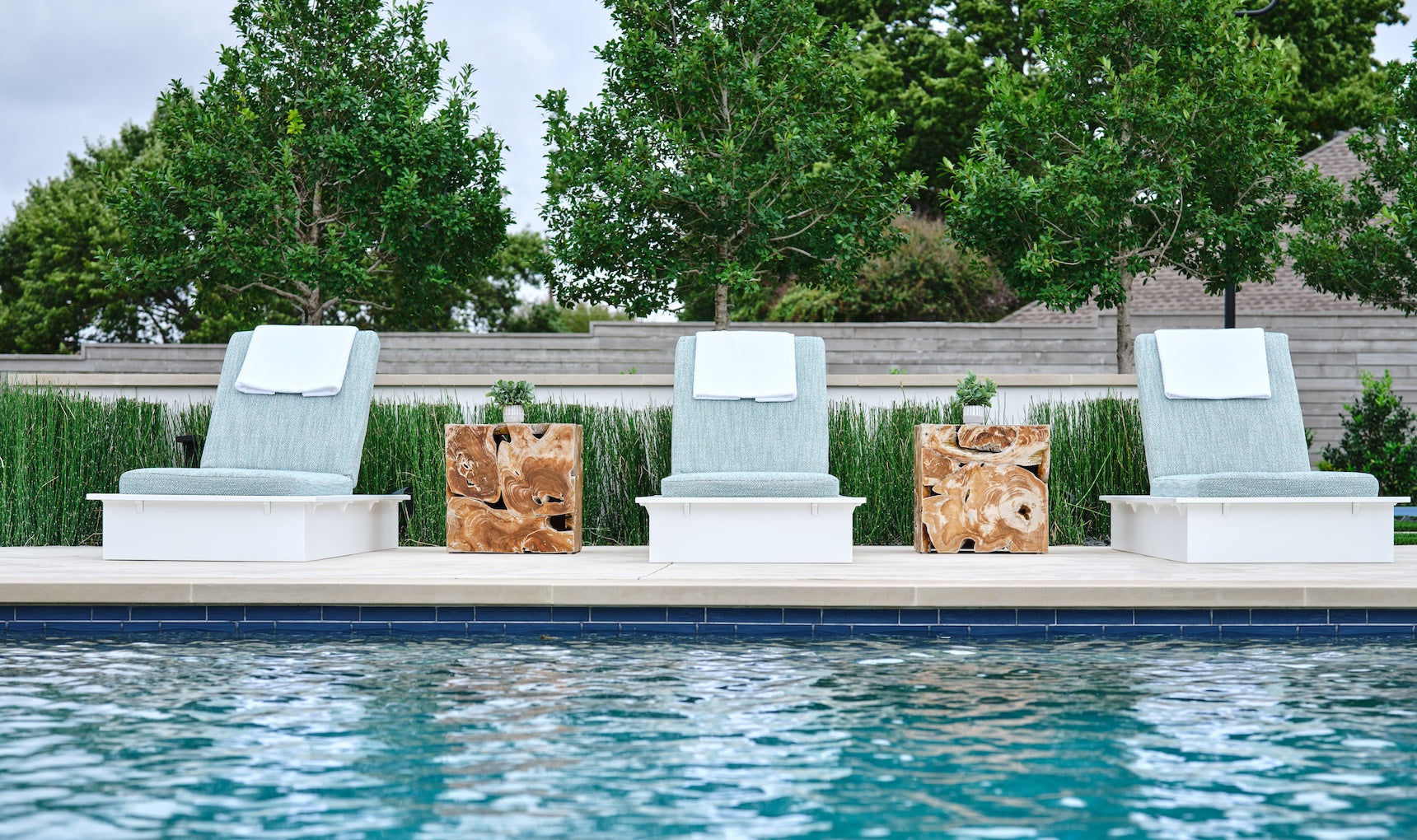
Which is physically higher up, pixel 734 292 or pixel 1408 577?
pixel 734 292

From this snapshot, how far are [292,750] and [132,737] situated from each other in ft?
1.25

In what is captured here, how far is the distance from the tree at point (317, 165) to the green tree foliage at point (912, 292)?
282 inches

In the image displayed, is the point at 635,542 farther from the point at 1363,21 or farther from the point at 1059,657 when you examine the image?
the point at 1363,21

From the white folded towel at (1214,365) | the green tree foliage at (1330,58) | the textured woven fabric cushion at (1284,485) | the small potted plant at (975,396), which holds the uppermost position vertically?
the green tree foliage at (1330,58)

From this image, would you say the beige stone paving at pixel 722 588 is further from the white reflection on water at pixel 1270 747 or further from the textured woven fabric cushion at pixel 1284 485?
the textured woven fabric cushion at pixel 1284 485

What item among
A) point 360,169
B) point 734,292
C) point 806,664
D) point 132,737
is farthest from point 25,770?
point 360,169

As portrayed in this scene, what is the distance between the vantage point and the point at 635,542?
6133 millimetres

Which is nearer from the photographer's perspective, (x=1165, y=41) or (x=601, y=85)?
(x=1165, y=41)

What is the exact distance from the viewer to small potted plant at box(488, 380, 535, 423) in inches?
219

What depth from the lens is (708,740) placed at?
2553 mm

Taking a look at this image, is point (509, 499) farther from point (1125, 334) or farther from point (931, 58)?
point (931, 58)

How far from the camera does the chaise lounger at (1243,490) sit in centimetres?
494

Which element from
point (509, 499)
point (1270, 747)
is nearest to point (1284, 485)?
point (1270, 747)

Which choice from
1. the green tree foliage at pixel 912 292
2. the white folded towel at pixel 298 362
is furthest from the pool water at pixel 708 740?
the green tree foliage at pixel 912 292
